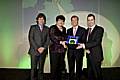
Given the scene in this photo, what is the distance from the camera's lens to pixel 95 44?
6.01 metres

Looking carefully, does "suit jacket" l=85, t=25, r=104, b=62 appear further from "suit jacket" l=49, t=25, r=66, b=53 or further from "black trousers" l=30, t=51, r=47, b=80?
"black trousers" l=30, t=51, r=47, b=80

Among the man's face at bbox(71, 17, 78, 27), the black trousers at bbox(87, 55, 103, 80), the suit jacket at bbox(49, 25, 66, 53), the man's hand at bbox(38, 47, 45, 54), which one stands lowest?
the black trousers at bbox(87, 55, 103, 80)

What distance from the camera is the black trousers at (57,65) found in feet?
19.9

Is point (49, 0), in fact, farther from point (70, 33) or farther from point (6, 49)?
point (6, 49)

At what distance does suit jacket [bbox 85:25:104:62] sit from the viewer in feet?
19.7

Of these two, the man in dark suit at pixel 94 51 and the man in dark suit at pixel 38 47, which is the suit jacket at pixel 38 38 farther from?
the man in dark suit at pixel 94 51

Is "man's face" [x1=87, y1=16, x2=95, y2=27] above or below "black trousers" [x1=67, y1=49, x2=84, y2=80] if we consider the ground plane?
above

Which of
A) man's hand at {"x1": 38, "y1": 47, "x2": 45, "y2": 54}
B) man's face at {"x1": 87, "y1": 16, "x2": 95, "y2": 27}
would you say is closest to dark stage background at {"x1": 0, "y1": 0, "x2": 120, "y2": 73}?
man's face at {"x1": 87, "y1": 16, "x2": 95, "y2": 27}

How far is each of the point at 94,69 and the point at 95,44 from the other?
1.84ft

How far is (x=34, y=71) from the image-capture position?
240 inches

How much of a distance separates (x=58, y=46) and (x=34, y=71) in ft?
2.57

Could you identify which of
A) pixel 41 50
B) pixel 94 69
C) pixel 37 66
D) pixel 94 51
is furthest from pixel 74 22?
pixel 37 66

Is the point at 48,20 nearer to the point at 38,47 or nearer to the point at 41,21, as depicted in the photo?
the point at 41,21

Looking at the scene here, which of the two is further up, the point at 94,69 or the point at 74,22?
the point at 74,22
